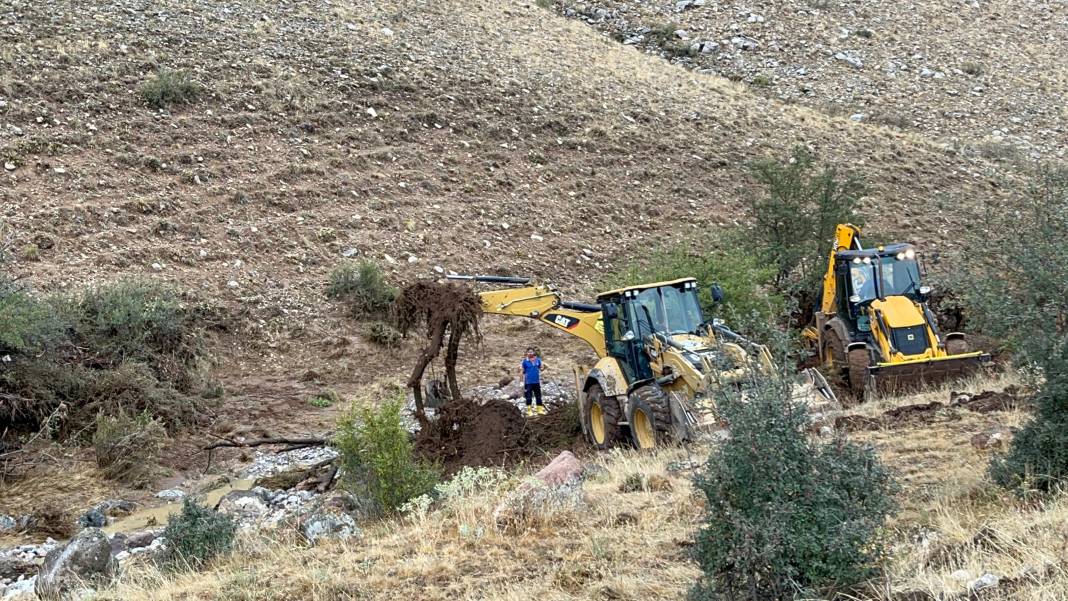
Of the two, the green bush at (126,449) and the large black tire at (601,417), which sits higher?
the green bush at (126,449)

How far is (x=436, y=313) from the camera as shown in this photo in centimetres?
1418

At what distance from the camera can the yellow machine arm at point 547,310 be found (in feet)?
46.9

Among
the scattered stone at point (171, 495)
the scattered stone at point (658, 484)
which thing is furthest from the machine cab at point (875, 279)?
the scattered stone at point (171, 495)

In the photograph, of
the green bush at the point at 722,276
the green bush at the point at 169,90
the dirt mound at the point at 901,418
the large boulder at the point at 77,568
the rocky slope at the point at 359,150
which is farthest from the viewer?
the green bush at the point at 169,90

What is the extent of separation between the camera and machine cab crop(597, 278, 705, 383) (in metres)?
13.3

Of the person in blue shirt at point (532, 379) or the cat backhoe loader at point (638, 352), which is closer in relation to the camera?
the cat backhoe loader at point (638, 352)

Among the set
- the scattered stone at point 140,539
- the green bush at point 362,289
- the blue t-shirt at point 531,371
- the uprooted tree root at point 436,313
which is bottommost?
the scattered stone at point 140,539

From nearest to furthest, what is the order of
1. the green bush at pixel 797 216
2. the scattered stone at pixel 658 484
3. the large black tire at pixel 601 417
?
the scattered stone at pixel 658 484 → the large black tire at pixel 601 417 → the green bush at pixel 797 216

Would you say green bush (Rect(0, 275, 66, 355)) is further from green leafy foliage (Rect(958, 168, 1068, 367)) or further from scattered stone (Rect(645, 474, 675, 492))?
green leafy foliage (Rect(958, 168, 1068, 367))

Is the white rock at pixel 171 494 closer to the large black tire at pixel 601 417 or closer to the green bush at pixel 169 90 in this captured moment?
the large black tire at pixel 601 417

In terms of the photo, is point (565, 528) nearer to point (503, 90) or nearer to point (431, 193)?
point (431, 193)

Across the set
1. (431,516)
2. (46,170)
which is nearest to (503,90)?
(46,170)

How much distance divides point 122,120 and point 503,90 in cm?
1138

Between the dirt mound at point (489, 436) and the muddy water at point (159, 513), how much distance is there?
255cm
